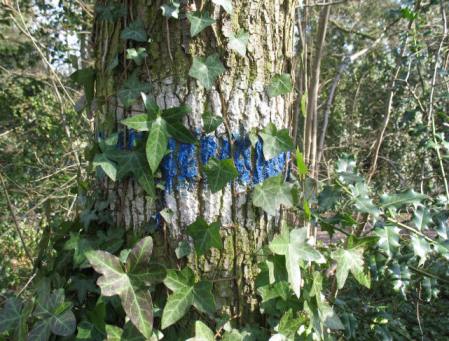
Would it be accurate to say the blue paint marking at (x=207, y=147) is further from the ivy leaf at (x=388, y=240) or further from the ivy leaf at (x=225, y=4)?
the ivy leaf at (x=388, y=240)

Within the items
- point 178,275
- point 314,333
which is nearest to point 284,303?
Result: point 314,333

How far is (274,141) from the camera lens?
132cm

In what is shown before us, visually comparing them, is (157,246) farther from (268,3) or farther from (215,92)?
(268,3)

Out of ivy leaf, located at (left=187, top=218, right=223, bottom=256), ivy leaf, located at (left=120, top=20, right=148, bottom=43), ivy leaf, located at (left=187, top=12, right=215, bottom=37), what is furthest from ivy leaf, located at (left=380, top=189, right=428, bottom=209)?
ivy leaf, located at (left=120, top=20, right=148, bottom=43)

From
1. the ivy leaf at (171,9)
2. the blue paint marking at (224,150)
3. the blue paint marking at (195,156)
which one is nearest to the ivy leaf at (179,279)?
the blue paint marking at (195,156)

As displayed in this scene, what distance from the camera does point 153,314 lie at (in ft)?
4.05

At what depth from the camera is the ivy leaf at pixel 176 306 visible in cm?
121

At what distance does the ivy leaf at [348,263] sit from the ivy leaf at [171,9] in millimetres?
870

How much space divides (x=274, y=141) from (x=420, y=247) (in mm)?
634

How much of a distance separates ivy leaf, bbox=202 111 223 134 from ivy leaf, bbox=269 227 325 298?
370mm

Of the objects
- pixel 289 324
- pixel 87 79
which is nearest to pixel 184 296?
pixel 289 324

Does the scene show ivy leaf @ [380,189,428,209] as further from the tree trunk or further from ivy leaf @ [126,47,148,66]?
ivy leaf @ [126,47,148,66]

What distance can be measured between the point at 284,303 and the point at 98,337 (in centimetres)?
57

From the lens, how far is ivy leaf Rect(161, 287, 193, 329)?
3.98ft
